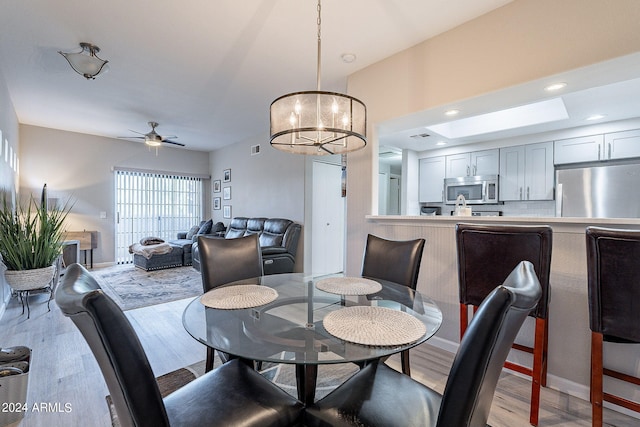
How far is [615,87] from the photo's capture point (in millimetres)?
2721

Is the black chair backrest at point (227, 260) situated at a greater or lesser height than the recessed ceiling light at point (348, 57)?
lesser

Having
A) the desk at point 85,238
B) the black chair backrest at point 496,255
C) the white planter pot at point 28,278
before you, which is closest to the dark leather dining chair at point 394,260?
the black chair backrest at point 496,255

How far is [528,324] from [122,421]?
91.0 inches

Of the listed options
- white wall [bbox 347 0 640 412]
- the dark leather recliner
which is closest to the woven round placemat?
white wall [bbox 347 0 640 412]

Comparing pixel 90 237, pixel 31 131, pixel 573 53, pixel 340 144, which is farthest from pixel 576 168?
pixel 31 131

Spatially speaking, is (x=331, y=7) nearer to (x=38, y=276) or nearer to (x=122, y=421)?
(x=122, y=421)

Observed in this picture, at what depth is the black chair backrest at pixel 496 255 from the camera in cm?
158

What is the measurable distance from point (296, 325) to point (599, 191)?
4276 millimetres

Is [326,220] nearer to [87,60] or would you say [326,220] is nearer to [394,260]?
[394,260]

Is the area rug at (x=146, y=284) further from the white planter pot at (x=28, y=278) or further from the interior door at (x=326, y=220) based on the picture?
the interior door at (x=326, y=220)

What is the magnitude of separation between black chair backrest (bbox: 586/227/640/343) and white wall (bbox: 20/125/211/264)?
7.32m

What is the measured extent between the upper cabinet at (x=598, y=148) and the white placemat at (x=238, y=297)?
4392 millimetres

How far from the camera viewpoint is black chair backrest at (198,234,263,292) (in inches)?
76.6

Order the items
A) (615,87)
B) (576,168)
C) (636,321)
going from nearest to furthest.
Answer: (636,321), (615,87), (576,168)
